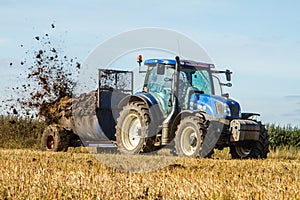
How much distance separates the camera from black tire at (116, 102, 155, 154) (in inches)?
546

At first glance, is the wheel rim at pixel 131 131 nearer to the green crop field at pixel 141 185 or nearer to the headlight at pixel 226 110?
the headlight at pixel 226 110

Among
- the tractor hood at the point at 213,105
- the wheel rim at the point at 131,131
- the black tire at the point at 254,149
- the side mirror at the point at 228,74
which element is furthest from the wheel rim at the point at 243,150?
the wheel rim at the point at 131,131

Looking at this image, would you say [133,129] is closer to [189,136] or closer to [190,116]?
[189,136]

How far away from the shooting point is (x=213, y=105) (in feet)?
43.5

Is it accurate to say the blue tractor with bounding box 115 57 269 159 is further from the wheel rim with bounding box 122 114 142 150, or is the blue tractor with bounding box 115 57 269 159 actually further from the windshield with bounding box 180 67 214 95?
the wheel rim with bounding box 122 114 142 150

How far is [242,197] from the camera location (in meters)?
5.75

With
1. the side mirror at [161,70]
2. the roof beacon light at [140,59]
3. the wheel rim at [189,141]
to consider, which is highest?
the roof beacon light at [140,59]

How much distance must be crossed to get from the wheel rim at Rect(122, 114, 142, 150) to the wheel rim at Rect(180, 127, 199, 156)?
1586mm

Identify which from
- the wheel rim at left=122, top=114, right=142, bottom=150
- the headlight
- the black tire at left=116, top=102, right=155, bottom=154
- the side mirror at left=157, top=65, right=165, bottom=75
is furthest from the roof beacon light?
the headlight

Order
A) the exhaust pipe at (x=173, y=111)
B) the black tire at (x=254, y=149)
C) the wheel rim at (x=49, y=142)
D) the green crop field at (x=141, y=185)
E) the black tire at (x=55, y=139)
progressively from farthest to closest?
1. the wheel rim at (x=49, y=142)
2. the black tire at (x=55, y=139)
3. the black tire at (x=254, y=149)
4. the exhaust pipe at (x=173, y=111)
5. the green crop field at (x=141, y=185)

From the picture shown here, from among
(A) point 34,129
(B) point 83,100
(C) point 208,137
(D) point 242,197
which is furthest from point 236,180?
(A) point 34,129

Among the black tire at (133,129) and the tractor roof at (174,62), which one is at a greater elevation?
the tractor roof at (174,62)

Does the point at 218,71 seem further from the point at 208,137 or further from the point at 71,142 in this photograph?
the point at 71,142

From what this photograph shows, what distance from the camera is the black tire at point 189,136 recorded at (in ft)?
41.8
